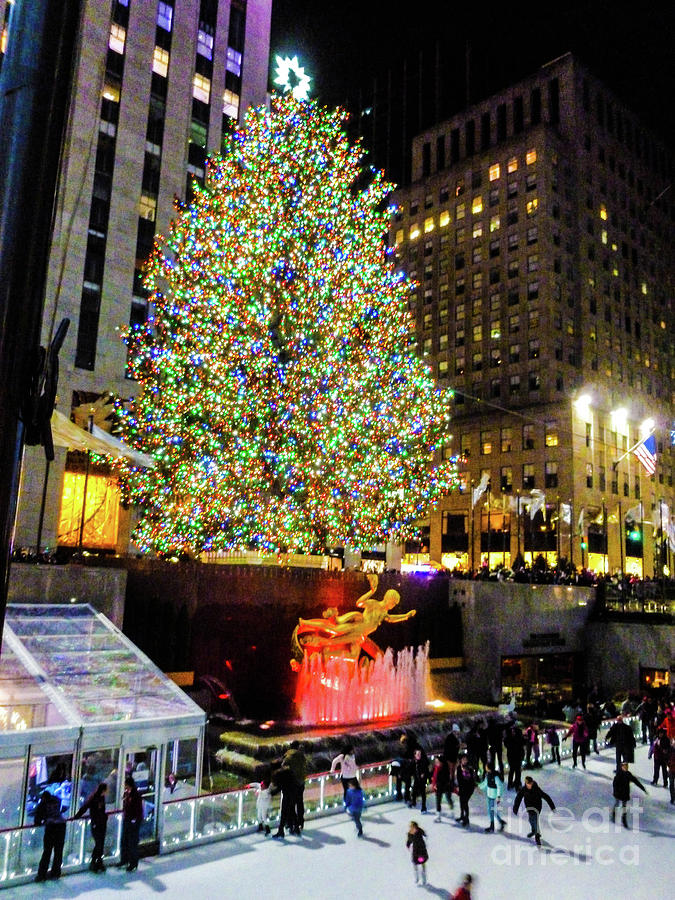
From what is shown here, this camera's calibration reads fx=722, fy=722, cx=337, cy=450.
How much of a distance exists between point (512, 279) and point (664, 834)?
61.8m

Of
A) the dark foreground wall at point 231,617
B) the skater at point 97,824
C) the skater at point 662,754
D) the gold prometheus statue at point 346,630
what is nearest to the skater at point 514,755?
the skater at point 662,754

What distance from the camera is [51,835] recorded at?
401 inches

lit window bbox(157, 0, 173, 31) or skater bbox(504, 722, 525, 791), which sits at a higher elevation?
lit window bbox(157, 0, 173, 31)

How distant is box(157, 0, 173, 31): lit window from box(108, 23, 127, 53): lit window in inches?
105

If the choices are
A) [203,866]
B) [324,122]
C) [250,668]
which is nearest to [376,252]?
[324,122]

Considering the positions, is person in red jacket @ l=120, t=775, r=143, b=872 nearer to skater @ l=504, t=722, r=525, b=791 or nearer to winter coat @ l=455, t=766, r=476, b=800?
winter coat @ l=455, t=766, r=476, b=800

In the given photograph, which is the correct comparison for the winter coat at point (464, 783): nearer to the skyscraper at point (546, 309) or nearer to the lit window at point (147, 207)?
the lit window at point (147, 207)

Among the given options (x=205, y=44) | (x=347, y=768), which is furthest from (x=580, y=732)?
(x=205, y=44)

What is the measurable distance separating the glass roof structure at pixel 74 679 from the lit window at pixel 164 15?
1413 inches

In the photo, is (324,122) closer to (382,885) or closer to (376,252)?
(376,252)

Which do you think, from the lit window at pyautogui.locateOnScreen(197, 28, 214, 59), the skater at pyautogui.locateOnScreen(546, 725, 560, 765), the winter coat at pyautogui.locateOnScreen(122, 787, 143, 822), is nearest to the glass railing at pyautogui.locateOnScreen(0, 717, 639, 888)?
the winter coat at pyautogui.locateOnScreen(122, 787, 143, 822)

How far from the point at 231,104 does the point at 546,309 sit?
35.3 m

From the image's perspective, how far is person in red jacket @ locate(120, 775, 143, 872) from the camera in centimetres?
1054

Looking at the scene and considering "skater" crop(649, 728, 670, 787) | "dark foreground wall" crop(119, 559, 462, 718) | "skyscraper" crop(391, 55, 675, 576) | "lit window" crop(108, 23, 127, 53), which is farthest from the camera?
"skyscraper" crop(391, 55, 675, 576)
